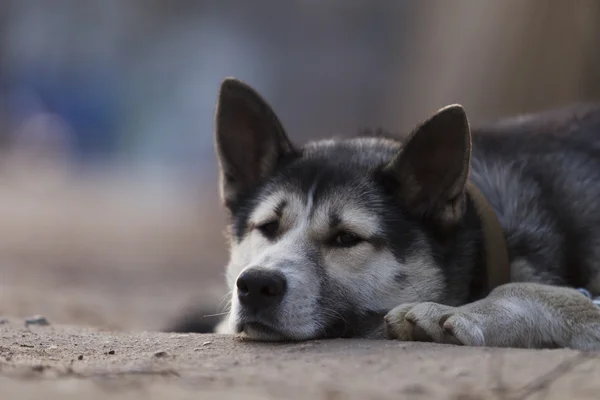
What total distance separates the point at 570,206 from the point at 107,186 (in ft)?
49.8

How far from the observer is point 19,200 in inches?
658

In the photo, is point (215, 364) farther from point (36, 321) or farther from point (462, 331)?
point (36, 321)

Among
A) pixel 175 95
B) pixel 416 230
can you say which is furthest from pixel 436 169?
pixel 175 95

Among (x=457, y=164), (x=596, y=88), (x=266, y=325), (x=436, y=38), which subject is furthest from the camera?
(x=436, y=38)

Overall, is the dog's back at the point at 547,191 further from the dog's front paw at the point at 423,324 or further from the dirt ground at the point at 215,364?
the dirt ground at the point at 215,364

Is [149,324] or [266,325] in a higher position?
[266,325]

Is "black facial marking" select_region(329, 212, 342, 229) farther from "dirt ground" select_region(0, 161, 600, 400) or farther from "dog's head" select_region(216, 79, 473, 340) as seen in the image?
"dirt ground" select_region(0, 161, 600, 400)

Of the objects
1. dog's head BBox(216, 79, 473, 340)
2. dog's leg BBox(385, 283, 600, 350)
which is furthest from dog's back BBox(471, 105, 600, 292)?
dog's leg BBox(385, 283, 600, 350)

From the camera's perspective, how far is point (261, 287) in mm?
3467

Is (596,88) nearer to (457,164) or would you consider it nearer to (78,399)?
(457,164)

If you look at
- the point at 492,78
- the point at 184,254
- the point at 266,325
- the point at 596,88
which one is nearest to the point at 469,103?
the point at 492,78

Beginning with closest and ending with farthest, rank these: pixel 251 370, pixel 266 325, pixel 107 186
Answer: pixel 251 370 < pixel 266 325 < pixel 107 186

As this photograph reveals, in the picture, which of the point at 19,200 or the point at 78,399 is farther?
the point at 19,200

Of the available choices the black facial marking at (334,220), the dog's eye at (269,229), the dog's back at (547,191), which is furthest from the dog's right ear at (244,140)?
the dog's back at (547,191)
